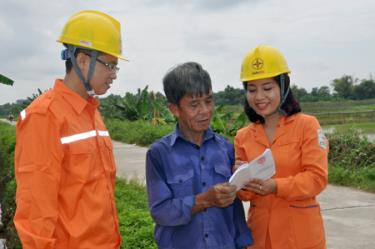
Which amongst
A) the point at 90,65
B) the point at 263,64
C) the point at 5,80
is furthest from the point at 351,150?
the point at 90,65

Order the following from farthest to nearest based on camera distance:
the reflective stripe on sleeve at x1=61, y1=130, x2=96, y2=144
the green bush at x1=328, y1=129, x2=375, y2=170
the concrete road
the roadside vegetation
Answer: the green bush at x1=328, y1=129, x2=375, y2=170, the concrete road, the roadside vegetation, the reflective stripe on sleeve at x1=61, y1=130, x2=96, y2=144

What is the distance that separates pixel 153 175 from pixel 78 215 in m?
0.36

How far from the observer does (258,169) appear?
2205 millimetres

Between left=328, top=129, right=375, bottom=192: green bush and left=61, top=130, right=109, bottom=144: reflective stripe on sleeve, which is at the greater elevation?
left=61, top=130, right=109, bottom=144: reflective stripe on sleeve

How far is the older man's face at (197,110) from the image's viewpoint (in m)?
2.27

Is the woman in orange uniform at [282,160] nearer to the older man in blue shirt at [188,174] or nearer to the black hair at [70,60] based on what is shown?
the older man in blue shirt at [188,174]

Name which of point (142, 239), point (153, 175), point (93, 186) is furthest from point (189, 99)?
point (142, 239)

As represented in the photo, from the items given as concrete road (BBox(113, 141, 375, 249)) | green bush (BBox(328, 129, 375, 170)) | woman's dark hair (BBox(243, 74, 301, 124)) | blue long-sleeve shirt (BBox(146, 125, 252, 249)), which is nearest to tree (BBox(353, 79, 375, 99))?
green bush (BBox(328, 129, 375, 170))

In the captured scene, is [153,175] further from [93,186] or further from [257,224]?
[257,224]

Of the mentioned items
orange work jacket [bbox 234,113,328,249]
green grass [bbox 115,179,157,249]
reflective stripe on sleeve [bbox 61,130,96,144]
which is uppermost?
reflective stripe on sleeve [bbox 61,130,96,144]

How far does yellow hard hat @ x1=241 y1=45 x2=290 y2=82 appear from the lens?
2.47m

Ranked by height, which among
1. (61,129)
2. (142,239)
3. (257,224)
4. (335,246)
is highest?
(61,129)

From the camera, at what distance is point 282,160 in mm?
2457

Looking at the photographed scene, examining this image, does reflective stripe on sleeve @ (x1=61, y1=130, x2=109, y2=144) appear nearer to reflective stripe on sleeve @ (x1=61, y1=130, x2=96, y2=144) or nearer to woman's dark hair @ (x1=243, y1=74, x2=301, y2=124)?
reflective stripe on sleeve @ (x1=61, y1=130, x2=96, y2=144)
